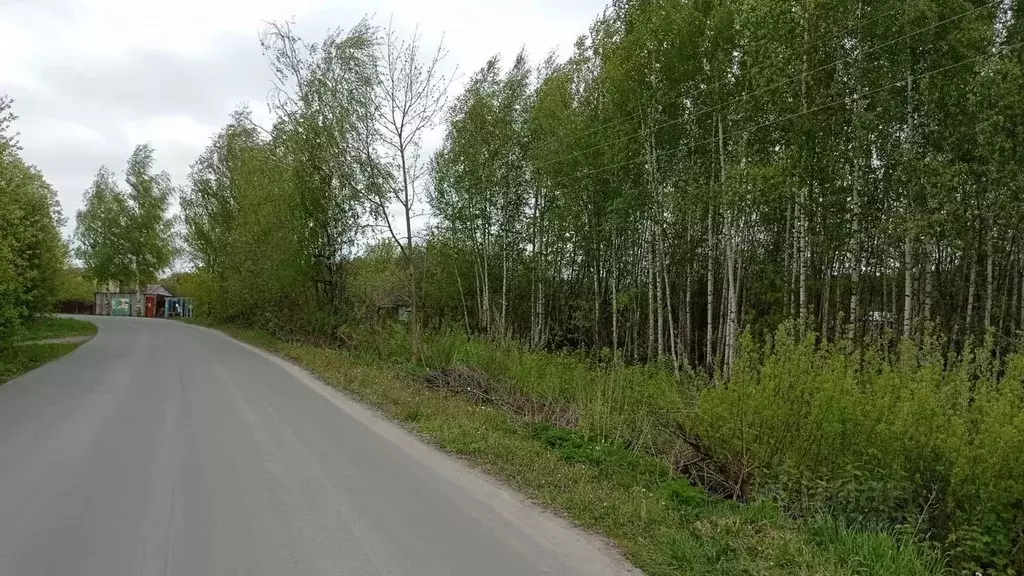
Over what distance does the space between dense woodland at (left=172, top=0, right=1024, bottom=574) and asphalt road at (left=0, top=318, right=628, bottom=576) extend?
2.84 meters

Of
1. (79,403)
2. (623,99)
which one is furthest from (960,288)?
(79,403)

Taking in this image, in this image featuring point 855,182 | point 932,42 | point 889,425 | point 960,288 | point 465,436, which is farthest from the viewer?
point 960,288

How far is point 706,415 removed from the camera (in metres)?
6.95

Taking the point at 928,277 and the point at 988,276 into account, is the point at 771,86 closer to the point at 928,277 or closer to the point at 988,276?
the point at 928,277

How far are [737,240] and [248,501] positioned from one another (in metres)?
14.6

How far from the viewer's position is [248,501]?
5672 mm

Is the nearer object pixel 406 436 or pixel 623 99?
pixel 406 436

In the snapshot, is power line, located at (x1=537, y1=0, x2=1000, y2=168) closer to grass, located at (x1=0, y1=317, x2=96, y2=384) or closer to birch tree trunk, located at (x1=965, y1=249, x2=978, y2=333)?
birch tree trunk, located at (x1=965, y1=249, x2=978, y2=333)

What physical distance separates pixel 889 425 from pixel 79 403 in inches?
462

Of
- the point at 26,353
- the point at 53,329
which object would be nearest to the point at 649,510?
the point at 26,353

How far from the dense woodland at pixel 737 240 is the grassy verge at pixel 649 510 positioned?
0.47 meters

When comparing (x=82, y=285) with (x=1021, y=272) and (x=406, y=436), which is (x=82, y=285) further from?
(x=1021, y=272)

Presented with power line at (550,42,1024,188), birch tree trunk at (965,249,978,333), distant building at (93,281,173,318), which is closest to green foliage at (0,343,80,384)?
power line at (550,42,1024,188)

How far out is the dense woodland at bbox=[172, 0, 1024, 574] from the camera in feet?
19.7
